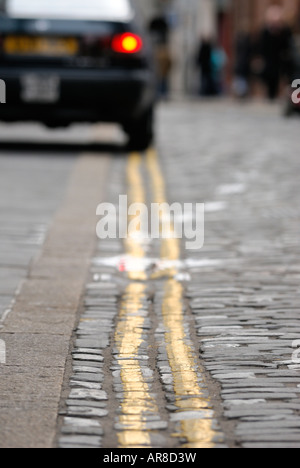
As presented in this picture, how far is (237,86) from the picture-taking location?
35.8 m

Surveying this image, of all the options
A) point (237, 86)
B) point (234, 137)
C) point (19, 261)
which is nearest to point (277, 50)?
point (237, 86)

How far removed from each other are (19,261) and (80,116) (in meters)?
6.91

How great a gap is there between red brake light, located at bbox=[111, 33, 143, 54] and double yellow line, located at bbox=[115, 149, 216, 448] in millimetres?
6270

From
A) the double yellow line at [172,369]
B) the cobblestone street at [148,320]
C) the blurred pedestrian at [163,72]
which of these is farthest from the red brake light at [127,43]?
the blurred pedestrian at [163,72]

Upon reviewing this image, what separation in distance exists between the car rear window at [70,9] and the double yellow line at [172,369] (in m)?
6.55

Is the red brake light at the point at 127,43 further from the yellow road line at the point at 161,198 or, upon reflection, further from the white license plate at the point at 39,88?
the yellow road line at the point at 161,198

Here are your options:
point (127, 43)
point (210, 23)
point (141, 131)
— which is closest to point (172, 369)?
point (127, 43)

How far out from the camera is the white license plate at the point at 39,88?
1412cm

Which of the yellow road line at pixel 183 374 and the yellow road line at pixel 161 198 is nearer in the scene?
the yellow road line at pixel 183 374

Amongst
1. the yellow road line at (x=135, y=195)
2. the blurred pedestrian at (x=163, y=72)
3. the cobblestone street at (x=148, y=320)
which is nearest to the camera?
the cobblestone street at (x=148, y=320)

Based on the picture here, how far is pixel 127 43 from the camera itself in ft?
46.5

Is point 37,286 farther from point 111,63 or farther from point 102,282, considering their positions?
point 111,63

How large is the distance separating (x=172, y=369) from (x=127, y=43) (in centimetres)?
943

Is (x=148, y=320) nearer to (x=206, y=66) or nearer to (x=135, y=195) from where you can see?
(x=135, y=195)
